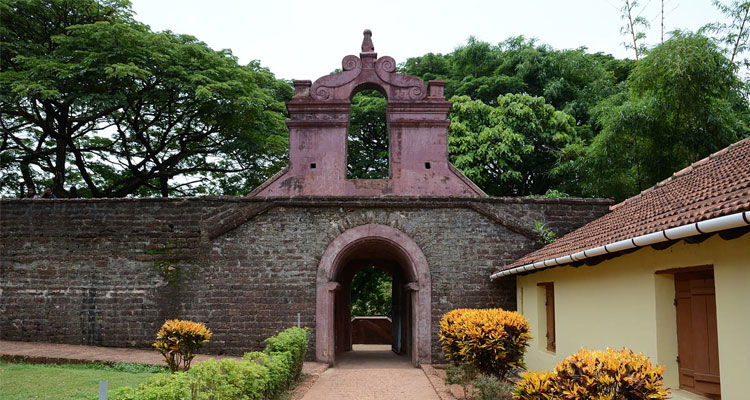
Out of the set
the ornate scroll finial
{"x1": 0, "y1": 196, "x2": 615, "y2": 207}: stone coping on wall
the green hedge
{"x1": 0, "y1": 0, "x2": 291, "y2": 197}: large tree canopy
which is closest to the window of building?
{"x1": 0, "y1": 196, "x2": 615, "y2": 207}: stone coping on wall

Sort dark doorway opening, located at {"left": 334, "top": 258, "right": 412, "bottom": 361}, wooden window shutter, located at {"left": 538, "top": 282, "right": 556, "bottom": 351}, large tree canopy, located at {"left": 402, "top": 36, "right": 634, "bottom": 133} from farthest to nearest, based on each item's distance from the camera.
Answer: large tree canopy, located at {"left": 402, "top": 36, "right": 634, "bottom": 133} < dark doorway opening, located at {"left": 334, "top": 258, "right": 412, "bottom": 361} < wooden window shutter, located at {"left": 538, "top": 282, "right": 556, "bottom": 351}

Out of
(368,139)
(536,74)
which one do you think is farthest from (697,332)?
(368,139)

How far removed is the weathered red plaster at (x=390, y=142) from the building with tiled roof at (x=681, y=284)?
448 cm

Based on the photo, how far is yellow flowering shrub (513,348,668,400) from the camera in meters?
4.56

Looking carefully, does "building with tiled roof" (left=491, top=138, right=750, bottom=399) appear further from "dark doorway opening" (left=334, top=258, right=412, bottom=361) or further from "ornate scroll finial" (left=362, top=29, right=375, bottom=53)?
"ornate scroll finial" (left=362, top=29, right=375, bottom=53)

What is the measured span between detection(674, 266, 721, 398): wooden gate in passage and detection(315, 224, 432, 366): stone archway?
6.38 m

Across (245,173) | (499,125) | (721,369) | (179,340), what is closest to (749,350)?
(721,369)

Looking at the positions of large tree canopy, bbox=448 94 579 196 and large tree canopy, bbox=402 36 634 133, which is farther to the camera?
large tree canopy, bbox=402 36 634 133

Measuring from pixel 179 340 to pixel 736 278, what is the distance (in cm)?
742

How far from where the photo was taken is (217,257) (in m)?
12.4

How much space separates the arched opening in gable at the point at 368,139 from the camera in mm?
23500

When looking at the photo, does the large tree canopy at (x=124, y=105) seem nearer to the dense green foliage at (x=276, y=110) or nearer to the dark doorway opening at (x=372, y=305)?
the dense green foliage at (x=276, y=110)

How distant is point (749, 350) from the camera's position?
189 inches

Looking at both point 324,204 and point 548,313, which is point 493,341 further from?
point 324,204
